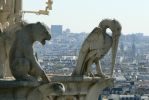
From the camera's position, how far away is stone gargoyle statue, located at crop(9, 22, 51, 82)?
1303cm

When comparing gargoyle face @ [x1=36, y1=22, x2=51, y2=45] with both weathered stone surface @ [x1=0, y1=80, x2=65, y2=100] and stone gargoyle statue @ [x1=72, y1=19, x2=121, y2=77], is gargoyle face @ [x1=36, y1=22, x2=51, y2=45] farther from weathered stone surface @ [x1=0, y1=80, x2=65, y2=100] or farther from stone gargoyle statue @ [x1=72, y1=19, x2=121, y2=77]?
stone gargoyle statue @ [x1=72, y1=19, x2=121, y2=77]

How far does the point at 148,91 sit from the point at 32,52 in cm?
12513

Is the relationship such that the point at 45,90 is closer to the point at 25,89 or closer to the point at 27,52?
the point at 25,89

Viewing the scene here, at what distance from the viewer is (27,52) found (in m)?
13.1

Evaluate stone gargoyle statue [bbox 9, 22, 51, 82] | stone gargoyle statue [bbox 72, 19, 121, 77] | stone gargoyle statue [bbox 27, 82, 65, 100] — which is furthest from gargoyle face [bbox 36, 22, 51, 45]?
stone gargoyle statue [bbox 72, 19, 121, 77]

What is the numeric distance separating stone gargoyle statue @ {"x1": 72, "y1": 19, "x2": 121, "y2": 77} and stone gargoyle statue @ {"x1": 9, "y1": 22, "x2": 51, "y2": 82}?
3.46 metres

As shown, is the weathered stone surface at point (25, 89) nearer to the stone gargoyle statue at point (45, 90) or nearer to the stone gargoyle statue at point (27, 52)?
the stone gargoyle statue at point (45, 90)

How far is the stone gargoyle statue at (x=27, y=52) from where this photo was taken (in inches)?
513

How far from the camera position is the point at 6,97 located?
41.5 feet

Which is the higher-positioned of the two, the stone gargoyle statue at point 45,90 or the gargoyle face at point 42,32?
the gargoyle face at point 42,32

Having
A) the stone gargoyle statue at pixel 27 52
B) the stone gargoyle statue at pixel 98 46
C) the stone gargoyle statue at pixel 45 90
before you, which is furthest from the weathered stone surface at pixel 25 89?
the stone gargoyle statue at pixel 98 46

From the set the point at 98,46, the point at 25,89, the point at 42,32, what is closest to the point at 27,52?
the point at 42,32

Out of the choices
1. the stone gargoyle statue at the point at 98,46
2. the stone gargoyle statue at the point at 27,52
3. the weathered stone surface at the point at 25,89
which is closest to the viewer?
the weathered stone surface at the point at 25,89

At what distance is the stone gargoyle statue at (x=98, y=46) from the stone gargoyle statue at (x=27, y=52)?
3461 mm
